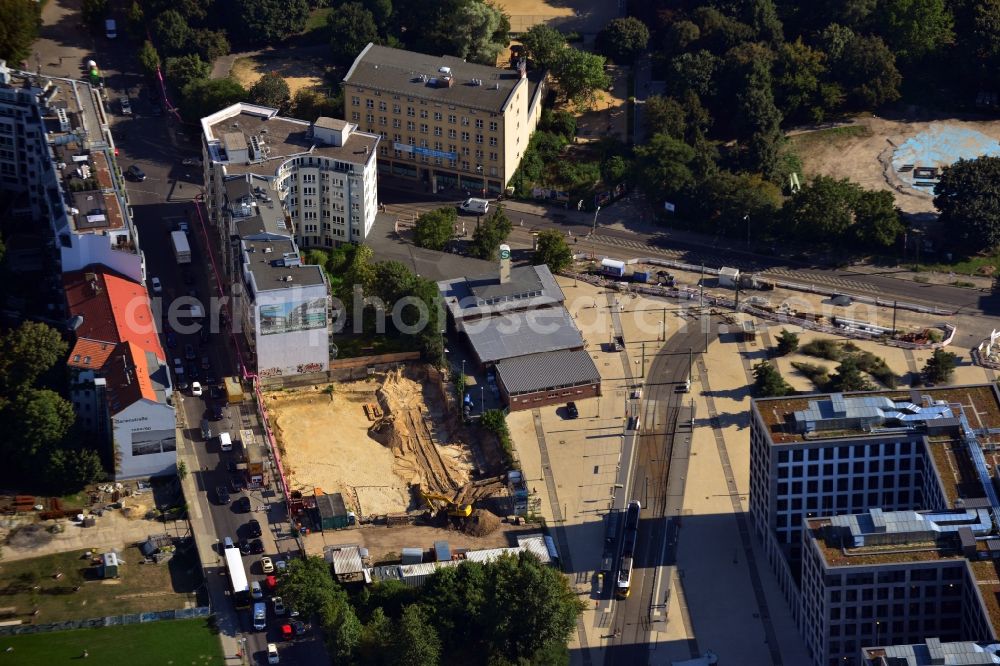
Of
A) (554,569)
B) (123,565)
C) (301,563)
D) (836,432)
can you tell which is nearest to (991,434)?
(836,432)

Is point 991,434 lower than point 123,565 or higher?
higher

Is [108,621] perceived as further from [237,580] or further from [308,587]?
[308,587]

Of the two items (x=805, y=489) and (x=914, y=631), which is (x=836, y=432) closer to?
(x=805, y=489)

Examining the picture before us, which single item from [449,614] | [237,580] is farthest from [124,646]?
[449,614]

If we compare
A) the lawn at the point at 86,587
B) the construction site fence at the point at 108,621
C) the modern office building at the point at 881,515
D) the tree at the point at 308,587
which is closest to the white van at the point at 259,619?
the tree at the point at 308,587

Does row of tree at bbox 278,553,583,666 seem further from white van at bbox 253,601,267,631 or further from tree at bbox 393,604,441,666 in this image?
white van at bbox 253,601,267,631

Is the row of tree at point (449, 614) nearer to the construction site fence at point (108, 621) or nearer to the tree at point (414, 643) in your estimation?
the tree at point (414, 643)
